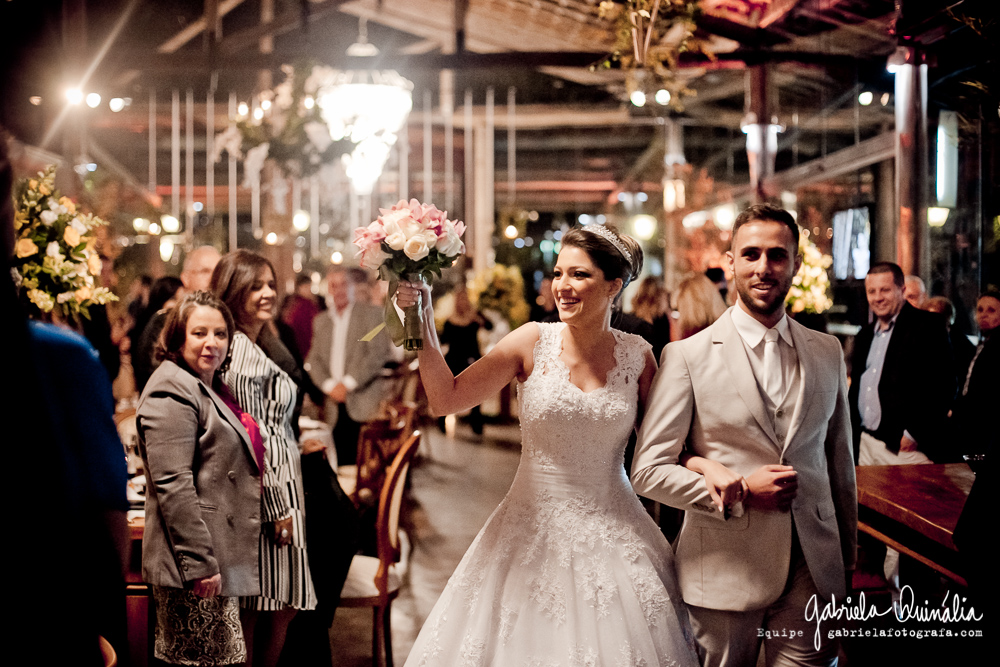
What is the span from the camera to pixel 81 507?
1286 millimetres

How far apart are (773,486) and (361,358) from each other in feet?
15.1

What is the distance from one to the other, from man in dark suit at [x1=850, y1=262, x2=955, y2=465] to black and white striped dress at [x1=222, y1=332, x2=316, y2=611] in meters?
3.10

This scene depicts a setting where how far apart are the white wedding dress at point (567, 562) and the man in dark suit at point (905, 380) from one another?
251 centimetres

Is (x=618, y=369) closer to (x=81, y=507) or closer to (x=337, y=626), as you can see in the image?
(x=81, y=507)

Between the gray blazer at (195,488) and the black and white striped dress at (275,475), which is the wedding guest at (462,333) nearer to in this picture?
the black and white striped dress at (275,475)

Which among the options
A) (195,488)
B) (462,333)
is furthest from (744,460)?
(462,333)

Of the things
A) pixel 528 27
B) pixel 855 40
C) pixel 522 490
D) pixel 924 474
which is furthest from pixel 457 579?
pixel 528 27

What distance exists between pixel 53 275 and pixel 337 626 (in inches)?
86.1

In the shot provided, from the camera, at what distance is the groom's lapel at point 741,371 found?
2010mm

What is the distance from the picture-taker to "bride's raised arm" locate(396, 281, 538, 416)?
7.52ft

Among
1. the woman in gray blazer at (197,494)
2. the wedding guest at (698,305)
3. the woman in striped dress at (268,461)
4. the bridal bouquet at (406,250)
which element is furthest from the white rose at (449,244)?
the wedding guest at (698,305)

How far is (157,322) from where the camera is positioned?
390cm

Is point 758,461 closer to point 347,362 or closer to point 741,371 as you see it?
point 741,371

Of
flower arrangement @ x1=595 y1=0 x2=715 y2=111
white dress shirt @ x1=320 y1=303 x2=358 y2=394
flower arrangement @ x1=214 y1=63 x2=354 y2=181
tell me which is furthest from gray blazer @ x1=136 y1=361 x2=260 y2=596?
flower arrangement @ x1=595 y1=0 x2=715 y2=111
